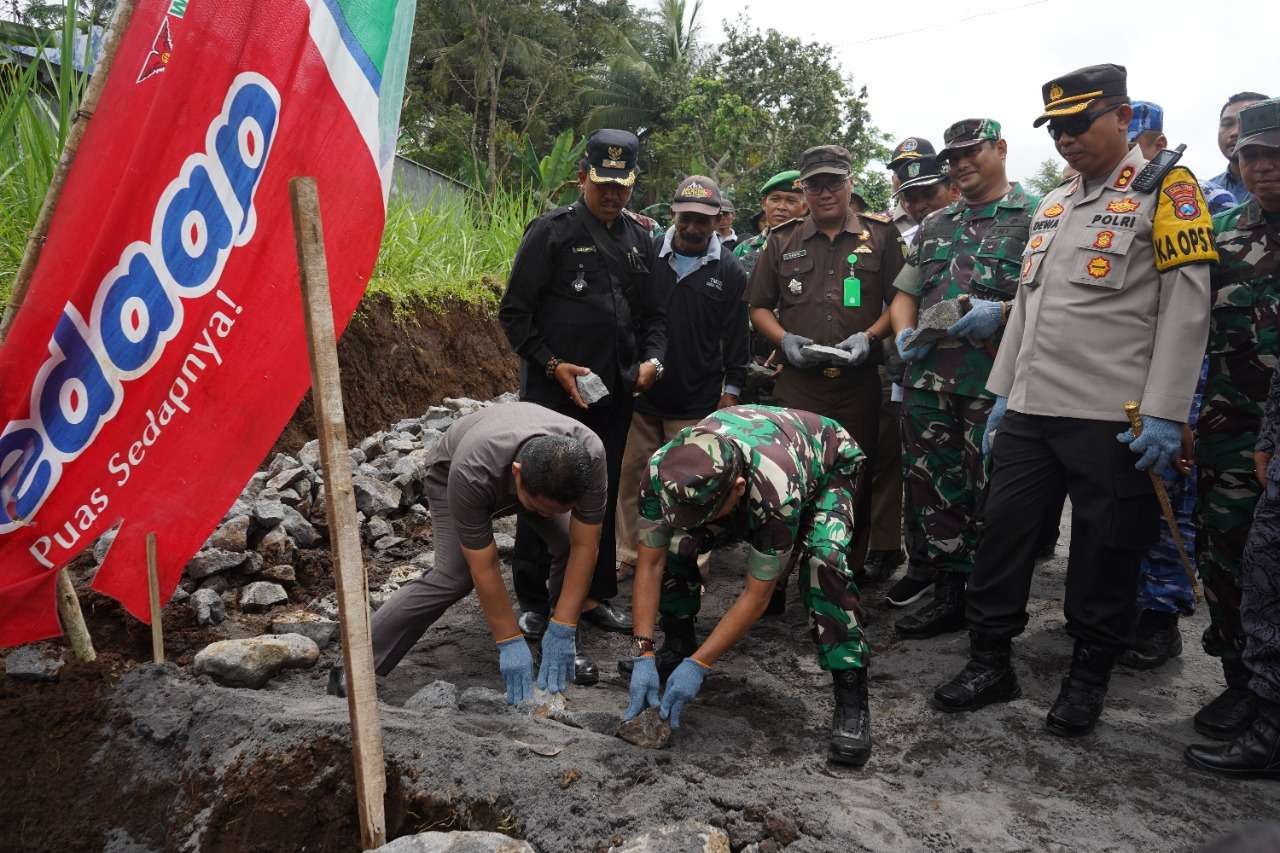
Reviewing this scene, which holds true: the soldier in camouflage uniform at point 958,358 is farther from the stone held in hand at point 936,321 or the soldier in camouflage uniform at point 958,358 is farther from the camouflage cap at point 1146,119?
the camouflage cap at point 1146,119

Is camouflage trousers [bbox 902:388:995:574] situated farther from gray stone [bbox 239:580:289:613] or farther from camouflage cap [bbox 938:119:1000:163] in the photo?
gray stone [bbox 239:580:289:613]

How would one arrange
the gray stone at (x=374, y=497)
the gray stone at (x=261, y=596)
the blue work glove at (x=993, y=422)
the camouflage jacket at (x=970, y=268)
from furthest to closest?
the gray stone at (x=374, y=497)
the gray stone at (x=261, y=596)
the camouflage jacket at (x=970, y=268)
the blue work glove at (x=993, y=422)

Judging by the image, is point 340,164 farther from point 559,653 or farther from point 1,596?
point 559,653

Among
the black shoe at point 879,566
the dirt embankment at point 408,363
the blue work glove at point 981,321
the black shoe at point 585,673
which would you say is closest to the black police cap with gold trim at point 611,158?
the blue work glove at point 981,321

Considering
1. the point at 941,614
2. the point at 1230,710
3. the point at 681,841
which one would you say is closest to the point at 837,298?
the point at 941,614

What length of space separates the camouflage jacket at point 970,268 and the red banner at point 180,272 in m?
2.17

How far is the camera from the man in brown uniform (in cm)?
385

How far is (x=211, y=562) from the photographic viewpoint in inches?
146

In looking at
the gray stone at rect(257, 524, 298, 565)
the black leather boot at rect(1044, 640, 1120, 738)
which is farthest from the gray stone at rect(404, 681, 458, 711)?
the black leather boot at rect(1044, 640, 1120, 738)

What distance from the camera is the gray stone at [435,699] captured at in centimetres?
283

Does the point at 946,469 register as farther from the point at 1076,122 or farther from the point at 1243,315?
the point at 1076,122

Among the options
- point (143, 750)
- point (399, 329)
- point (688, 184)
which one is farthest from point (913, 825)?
point (399, 329)

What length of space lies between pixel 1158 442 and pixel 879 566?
1.79 metres

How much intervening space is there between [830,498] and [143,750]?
2218 millimetres
